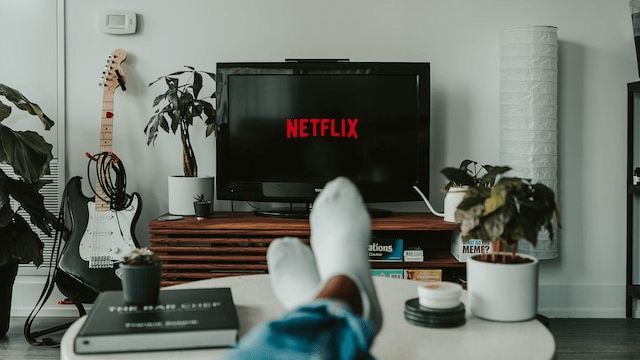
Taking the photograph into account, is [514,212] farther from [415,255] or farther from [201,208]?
[201,208]

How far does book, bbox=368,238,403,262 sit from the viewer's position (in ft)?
9.20

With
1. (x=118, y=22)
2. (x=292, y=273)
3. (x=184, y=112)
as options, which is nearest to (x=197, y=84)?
(x=184, y=112)

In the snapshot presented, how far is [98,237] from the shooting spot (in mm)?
2906

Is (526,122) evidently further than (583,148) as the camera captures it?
No

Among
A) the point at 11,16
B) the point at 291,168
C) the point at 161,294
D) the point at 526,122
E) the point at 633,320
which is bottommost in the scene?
the point at 633,320

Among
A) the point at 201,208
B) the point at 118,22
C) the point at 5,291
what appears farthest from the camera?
the point at 118,22

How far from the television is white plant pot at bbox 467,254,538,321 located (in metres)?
1.68

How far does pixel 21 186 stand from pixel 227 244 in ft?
2.71

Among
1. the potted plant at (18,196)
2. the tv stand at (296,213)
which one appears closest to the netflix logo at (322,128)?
the tv stand at (296,213)

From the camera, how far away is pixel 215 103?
3.08 metres

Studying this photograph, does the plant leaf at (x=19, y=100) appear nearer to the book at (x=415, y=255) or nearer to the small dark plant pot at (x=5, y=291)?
the small dark plant pot at (x=5, y=291)

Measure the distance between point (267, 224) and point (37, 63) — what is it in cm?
130

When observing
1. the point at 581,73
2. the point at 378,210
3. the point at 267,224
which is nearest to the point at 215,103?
the point at 267,224

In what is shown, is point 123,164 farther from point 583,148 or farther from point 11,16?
point 583,148
